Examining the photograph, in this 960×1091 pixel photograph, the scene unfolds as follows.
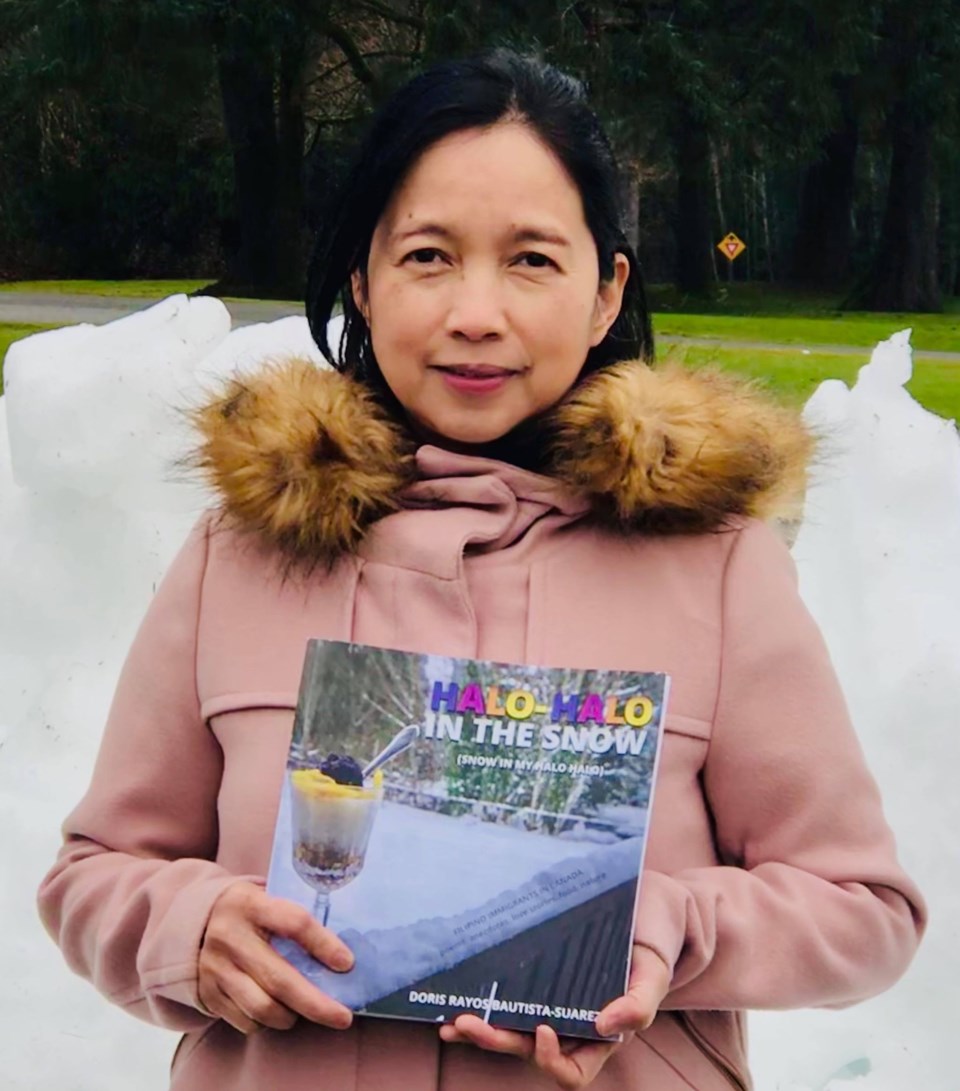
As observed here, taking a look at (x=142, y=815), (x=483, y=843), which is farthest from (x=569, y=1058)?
(x=142, y=815)

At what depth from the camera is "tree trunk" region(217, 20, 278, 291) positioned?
13.5 metres

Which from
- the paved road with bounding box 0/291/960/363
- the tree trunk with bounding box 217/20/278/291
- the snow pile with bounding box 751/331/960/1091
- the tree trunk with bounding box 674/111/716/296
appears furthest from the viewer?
the tree trunk with bounding box 674/111/716/296

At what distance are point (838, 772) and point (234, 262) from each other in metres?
16.9

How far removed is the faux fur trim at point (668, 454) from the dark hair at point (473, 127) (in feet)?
0.45

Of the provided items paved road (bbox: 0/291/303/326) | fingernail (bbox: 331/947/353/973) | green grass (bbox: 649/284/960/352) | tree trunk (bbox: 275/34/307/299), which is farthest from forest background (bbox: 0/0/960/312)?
fingernail (bbox: 331/947/353/973)

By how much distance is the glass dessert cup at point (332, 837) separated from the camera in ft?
3.59

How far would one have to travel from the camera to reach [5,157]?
69.6 feet

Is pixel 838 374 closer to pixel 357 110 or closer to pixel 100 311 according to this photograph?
pixel 100 311

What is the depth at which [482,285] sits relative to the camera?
1.28m

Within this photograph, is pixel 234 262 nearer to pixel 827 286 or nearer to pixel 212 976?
pixel 827 286

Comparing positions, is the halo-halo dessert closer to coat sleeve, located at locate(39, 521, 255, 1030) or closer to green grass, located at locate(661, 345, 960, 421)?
coat sleeve, located at locate(39, 521, 255, 1030)

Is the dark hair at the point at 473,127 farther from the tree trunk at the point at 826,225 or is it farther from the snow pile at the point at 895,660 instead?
the tree trunk at the point at 826,225

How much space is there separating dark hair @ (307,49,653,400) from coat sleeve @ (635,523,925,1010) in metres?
0.33

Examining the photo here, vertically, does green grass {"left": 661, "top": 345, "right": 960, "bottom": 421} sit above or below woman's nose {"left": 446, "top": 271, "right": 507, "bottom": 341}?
below
